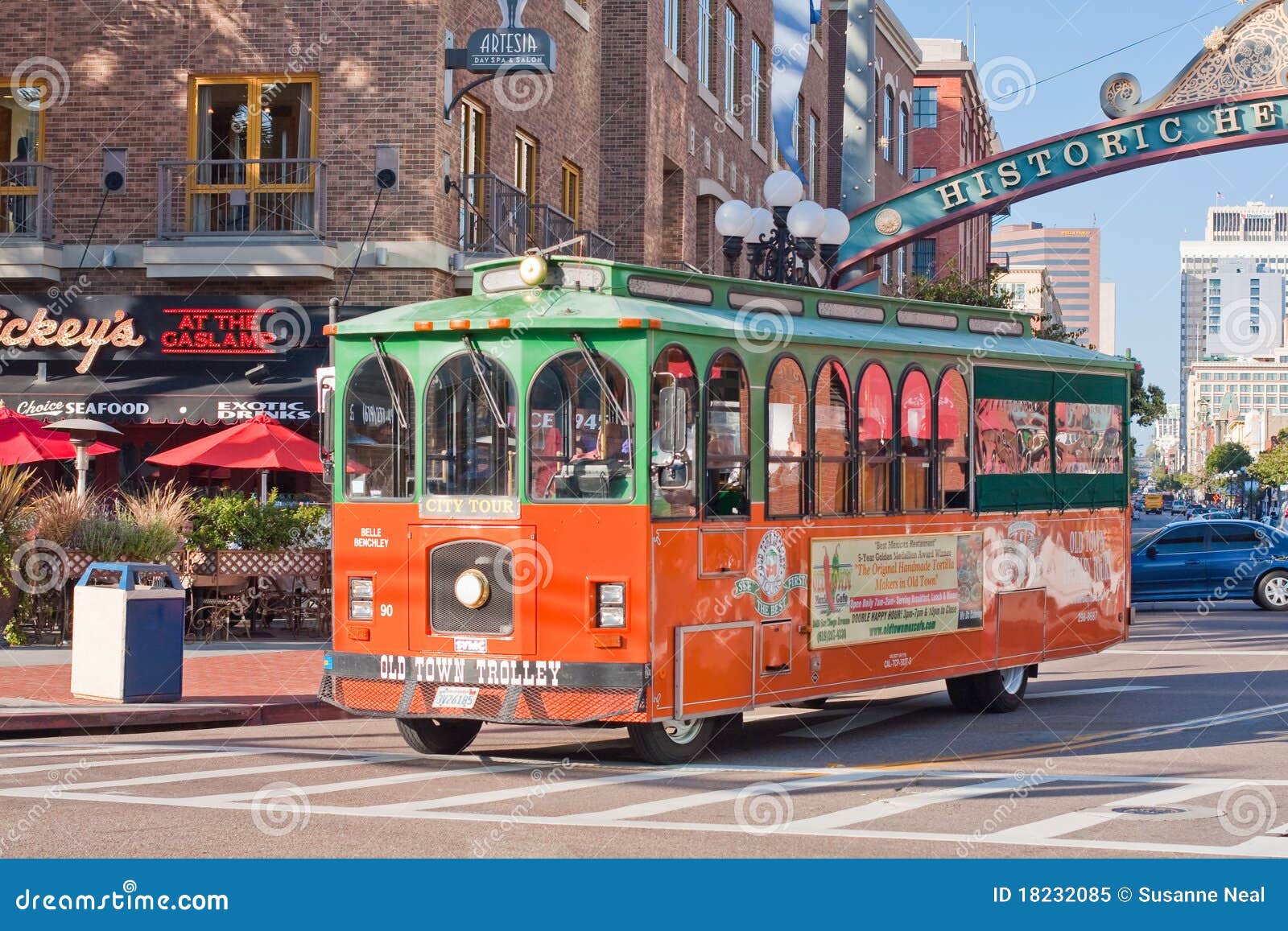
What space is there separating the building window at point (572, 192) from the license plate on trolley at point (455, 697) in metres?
17.4

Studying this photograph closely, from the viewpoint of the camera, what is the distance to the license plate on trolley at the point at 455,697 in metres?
10.9

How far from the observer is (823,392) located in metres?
12.3

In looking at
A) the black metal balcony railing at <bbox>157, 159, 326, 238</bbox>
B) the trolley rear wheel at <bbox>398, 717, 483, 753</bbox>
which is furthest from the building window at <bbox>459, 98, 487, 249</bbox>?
the trolley rear wheel at <bbox>398, 717, 483, 753</bbox>

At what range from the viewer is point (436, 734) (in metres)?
12.0

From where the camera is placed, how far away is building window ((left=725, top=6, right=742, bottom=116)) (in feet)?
118

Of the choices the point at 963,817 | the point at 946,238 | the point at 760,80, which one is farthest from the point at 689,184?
the point at 946,238

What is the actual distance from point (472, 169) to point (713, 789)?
Answer: 1600cm

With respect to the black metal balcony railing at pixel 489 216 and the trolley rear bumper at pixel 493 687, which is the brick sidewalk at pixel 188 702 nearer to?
the trolley rear bumper at pixel 493 687

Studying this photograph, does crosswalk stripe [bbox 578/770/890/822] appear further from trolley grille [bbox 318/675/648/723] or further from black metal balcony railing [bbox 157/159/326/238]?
black metal balcony railing [bbox 157/159/326/238]

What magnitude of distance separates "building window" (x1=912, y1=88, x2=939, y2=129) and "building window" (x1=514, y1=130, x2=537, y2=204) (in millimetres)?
51235

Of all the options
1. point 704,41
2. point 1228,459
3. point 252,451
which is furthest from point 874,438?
point 1228,459

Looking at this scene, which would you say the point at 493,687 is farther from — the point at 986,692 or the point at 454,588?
the point at 986,692

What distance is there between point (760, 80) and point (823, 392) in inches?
1115

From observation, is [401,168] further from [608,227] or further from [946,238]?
[946,238]
